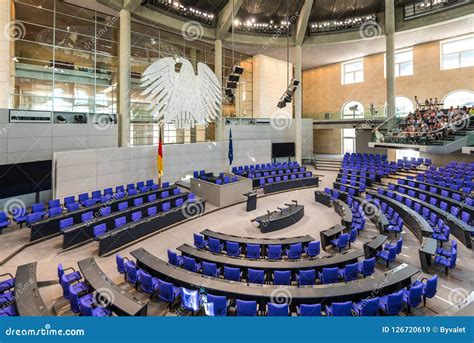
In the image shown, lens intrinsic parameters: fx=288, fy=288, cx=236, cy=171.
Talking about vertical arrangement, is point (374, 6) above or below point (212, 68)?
above

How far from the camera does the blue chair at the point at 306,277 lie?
261 inches

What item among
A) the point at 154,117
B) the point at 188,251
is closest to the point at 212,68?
the point at 154,117

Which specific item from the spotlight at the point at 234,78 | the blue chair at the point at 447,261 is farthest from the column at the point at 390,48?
the blue chair at the point at 447,261

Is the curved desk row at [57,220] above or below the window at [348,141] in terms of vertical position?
below

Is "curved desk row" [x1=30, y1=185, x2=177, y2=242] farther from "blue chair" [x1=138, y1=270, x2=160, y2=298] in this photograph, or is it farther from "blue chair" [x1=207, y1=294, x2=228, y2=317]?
"blue chair" [x1=207, y1=294, x2=228, y2=317]

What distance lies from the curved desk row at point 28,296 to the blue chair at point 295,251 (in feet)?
19.1

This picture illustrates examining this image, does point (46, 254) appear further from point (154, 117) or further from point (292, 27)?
point (292, 27)

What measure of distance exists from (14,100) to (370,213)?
16404 millimetres

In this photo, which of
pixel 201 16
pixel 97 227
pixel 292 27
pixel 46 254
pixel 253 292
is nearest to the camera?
pixel 253 292

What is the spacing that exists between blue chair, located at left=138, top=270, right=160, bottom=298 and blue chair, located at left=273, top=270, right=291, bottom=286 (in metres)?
2.65

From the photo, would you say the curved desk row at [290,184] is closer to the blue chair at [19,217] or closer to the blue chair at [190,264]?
the blue chair at [190,264]

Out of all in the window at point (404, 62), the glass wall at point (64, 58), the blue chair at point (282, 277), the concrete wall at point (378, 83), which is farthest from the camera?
the window at point (404, 62)

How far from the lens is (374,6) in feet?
71.9

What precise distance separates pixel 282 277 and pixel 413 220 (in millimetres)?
6231
